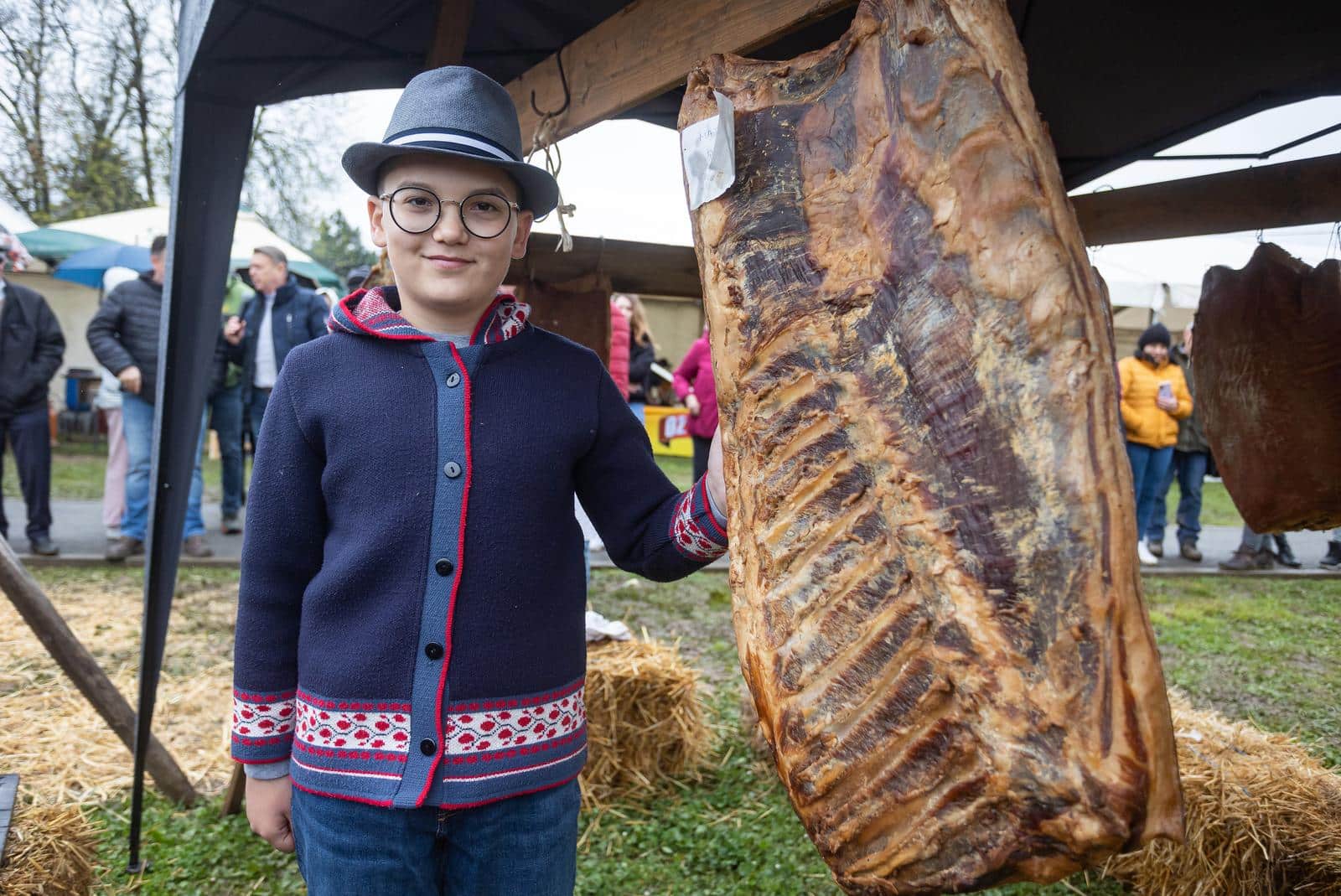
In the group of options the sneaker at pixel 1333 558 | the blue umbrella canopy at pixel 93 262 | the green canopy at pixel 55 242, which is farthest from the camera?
the green canopy at pixel 55 242

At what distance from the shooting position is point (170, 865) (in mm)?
2898

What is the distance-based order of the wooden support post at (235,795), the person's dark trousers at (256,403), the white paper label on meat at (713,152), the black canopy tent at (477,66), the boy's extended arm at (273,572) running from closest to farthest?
the white paper label on meat at (713,152) < the boy's extended arm at (273,572) < the black canopy tent at (477,66) < the wooden support post at (235,795) < the person's dark trousers at (256,403)

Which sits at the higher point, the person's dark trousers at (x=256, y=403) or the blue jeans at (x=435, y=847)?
the person's dark trousers at (x=256, y=403)

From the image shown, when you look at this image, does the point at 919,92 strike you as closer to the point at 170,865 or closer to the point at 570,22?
the point at 570,22

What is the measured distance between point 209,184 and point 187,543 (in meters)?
5.13

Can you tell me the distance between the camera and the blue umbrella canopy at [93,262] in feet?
34.2

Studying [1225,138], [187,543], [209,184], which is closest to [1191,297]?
[1225,138]

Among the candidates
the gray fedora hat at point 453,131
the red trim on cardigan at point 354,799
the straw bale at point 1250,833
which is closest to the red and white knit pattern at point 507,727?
the red trim on cardigan at point 354,799

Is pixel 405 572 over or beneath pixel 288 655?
over

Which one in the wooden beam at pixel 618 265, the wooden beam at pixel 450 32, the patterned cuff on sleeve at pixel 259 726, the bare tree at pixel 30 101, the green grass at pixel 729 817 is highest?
the bare tree at pixel 30 101

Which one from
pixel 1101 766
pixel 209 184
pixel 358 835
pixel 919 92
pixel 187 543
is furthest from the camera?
pixel 187 543

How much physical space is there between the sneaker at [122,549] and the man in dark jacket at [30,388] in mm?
384

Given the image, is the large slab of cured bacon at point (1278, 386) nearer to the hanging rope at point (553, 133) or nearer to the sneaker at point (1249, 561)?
the hanging rope at point (553, 133)

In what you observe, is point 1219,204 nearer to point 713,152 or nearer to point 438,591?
point 713,152
